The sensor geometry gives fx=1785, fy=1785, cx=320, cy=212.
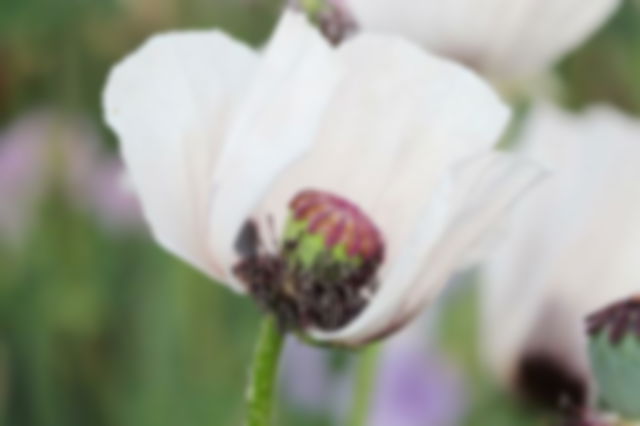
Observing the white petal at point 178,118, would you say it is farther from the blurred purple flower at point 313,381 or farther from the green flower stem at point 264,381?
the blurred purple flower at point 313,381

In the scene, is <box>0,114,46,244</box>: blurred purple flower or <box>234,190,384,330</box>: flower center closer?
<box>234,190,384,330</box>: flower center

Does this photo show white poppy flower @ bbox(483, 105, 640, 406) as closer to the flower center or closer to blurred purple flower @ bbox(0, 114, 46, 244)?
the flower center

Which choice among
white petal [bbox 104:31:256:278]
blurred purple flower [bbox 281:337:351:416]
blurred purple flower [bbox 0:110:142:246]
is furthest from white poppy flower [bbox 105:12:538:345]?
blurred purple flower [bbox 0:110:142:246]

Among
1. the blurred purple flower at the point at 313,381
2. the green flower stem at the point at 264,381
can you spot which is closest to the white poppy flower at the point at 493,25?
the green flower stem at the point at 264,381

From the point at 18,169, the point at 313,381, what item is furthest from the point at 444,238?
the point at 18,169

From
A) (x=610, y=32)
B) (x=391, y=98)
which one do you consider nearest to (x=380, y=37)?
(x=391, y=98)

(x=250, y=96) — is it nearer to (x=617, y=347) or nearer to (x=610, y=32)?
(x=617, y=347)
